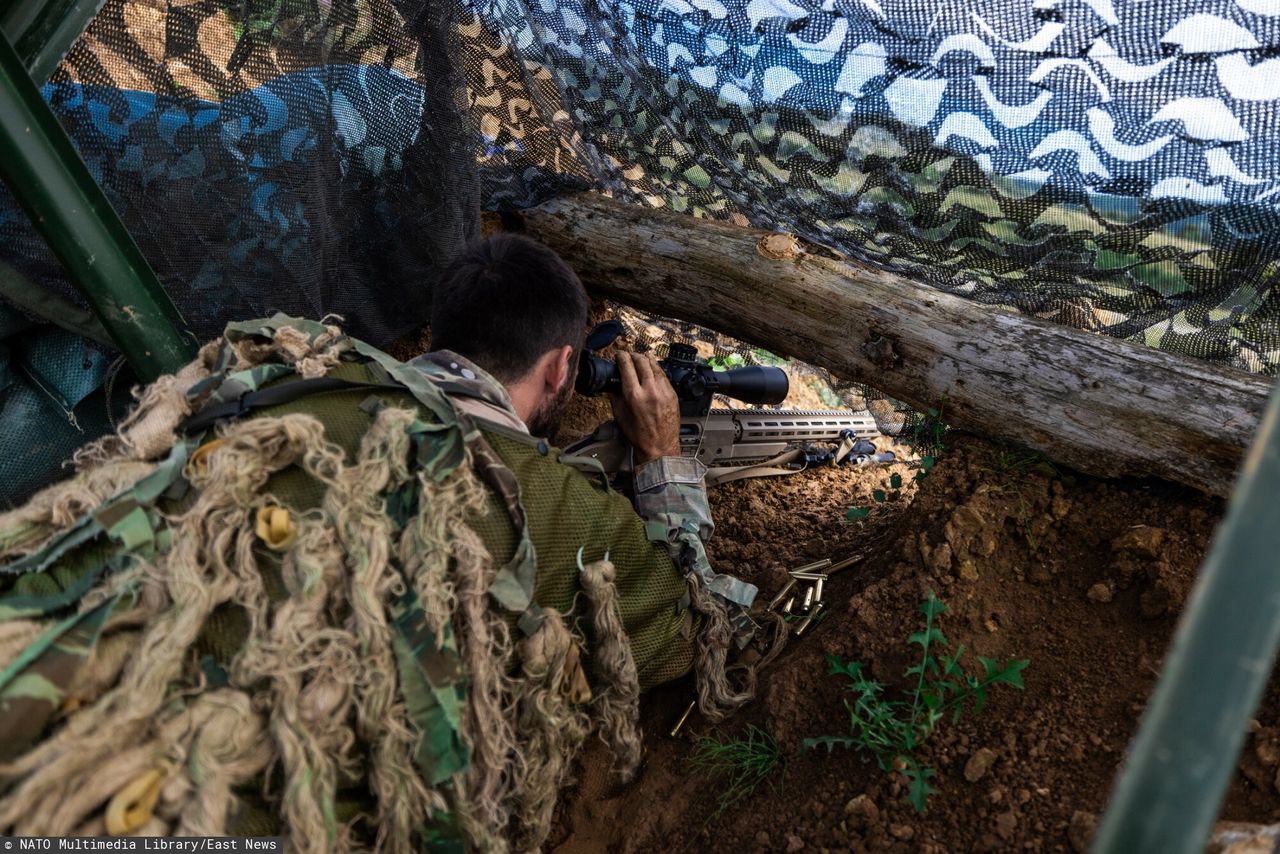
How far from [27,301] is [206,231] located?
1.64ft

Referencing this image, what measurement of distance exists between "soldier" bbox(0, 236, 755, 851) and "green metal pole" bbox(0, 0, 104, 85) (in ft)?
2.70

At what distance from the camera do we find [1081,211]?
2.35 metres

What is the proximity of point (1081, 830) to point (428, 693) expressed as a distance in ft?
4.45

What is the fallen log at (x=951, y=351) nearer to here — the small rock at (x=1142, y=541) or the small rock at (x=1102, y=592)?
the small rock at (x=1142, y=541)

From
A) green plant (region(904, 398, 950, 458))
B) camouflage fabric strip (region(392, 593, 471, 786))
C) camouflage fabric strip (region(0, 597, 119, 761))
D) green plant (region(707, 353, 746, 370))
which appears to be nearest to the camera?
camouflage fabric strip (region(0, 597, 119, 761))

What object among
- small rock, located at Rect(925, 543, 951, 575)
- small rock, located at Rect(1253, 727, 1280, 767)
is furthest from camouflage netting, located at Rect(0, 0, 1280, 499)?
small rock, located at Rect(1253, 727, 1280, 767)

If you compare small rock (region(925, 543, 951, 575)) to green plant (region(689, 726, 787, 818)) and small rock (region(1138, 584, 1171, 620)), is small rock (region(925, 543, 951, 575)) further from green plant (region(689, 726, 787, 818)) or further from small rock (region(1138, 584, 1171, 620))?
green plant (region(689, 726, 787, 818))

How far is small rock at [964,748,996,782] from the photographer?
6.79ft

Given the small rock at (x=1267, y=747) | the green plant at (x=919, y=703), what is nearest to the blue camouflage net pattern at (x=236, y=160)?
the green plant at (x=919, y=703)

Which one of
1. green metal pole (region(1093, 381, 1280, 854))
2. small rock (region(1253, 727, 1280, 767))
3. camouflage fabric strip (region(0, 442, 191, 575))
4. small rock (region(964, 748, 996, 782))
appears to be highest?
green metal pole (region(1093, 381, 1280, 854))

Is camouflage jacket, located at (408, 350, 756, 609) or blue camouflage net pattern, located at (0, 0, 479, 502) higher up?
blue camouflage net pattern, located at (0, 0, 479, 502)

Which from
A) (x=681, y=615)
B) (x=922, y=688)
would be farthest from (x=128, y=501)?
(x=922, y=688)

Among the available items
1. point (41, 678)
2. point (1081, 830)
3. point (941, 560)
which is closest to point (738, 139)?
point (941, 560)

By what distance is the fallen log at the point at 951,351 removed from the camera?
2344 mm
